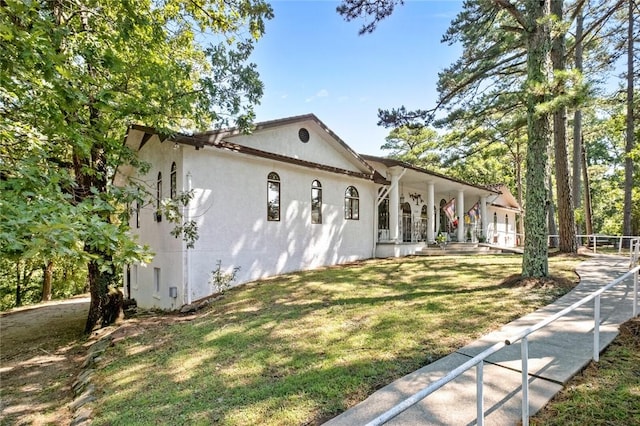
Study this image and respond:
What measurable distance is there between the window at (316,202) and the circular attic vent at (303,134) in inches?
66.4

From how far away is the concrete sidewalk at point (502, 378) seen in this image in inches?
121

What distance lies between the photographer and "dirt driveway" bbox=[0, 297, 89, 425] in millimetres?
5074

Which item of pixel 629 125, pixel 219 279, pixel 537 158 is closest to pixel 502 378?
pixel 537 158

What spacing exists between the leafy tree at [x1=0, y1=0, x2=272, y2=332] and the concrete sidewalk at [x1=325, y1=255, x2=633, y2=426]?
3308mm

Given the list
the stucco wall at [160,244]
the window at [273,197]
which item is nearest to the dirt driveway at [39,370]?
the stucco wall at [160,244]

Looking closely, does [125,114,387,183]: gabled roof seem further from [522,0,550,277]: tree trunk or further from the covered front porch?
[522,0,550,277]: tree trunk

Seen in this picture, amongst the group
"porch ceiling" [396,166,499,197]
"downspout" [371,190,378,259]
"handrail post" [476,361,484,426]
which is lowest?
"handrail post" [476,361,484,426]

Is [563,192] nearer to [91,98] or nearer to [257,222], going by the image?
[257,222]

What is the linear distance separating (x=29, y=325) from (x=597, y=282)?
1882 centimetres

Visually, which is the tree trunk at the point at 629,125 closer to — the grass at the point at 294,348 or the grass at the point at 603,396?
the grass at the point at 294,348

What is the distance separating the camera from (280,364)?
4.55 m

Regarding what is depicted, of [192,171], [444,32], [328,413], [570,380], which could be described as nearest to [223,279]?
[192,171]

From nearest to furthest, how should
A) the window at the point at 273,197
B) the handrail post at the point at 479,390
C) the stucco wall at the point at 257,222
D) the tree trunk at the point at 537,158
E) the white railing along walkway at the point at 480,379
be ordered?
the white railing along walkway at the point at 480,379 → the handrail post at the point at 479,390 → the tree trunk at the point at 537,158 → the stucco wall at the point at 257,222 → the window at the point at 273,197

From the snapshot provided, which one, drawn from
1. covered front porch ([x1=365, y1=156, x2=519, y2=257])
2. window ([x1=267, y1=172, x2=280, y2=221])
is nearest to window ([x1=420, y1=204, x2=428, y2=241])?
covered front porch ([x1=365, y1=156, x2=519, y2=257])
